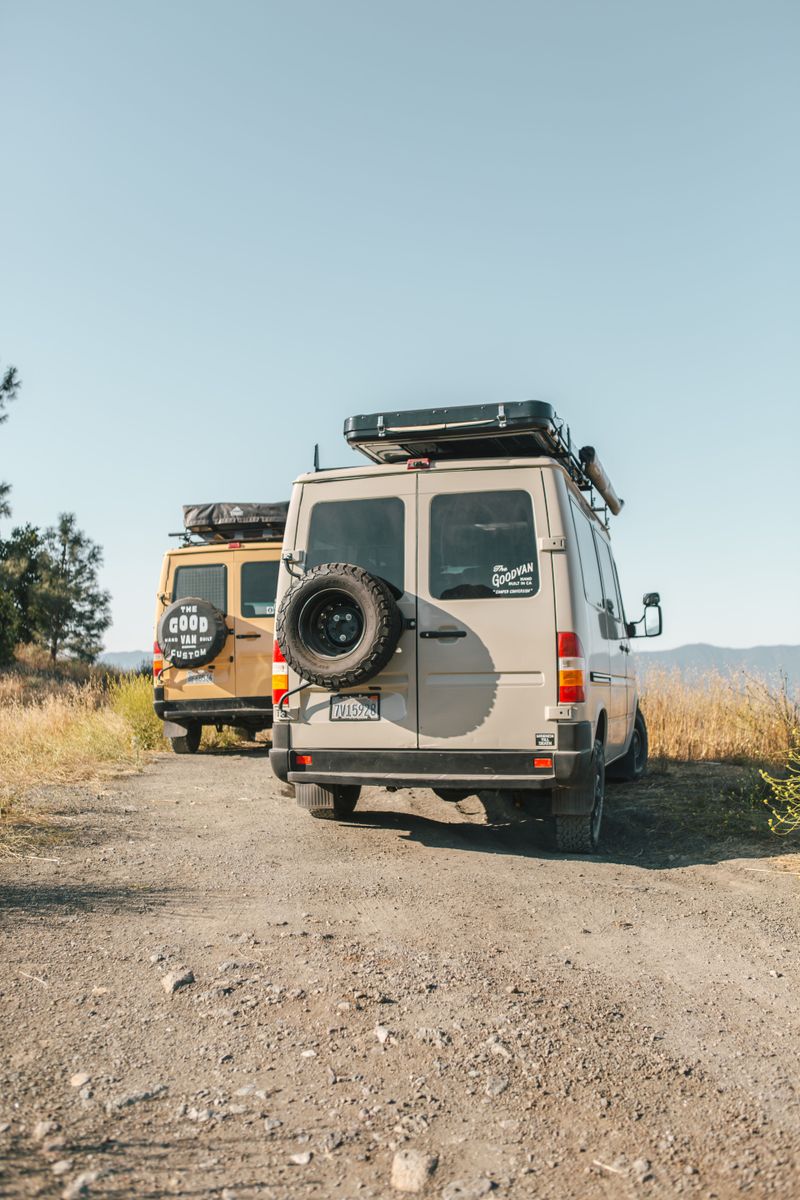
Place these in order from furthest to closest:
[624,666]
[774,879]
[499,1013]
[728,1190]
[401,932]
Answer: [624,666]
[774,879]
[401,932]
[499,1013]
[728,1190]

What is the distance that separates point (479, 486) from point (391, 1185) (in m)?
4.80

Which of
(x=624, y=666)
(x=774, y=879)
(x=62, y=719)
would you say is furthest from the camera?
(x=62, y=719)

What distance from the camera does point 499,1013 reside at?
3.82 m

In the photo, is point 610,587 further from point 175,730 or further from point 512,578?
point 175,730

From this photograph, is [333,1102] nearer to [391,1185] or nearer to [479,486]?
[391,1185]

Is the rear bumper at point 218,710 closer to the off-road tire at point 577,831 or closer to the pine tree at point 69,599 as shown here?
the off-road tire at point 577,831

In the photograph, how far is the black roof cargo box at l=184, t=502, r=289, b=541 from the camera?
12.6m

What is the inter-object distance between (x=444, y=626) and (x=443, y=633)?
0.05m

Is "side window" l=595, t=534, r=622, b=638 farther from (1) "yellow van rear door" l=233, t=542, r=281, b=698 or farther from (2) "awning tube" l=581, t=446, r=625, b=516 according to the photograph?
(1) "yellow van rear door" l=233, t=542, r=281, b=698

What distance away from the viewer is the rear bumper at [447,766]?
660 cm

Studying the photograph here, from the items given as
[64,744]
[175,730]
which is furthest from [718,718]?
[64,744]

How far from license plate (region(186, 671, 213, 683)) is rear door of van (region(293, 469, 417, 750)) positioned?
5.21 meters

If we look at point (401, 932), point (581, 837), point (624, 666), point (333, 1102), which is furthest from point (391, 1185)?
point (624, 666)

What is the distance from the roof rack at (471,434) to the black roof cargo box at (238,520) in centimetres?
450
